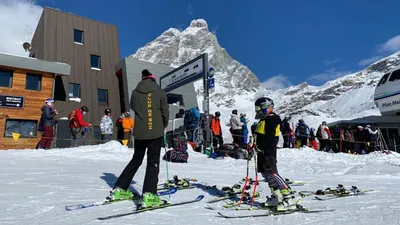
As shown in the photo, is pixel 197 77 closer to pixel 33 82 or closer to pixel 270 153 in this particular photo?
pixel 33 82

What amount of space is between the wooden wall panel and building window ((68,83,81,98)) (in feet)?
13.8

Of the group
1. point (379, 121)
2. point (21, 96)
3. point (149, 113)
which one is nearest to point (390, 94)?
point (379, 121)

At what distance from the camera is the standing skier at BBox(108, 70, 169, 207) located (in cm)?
436

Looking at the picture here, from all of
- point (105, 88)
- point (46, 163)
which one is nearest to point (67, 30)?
point (105, 88)

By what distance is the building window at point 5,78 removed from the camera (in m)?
16.5

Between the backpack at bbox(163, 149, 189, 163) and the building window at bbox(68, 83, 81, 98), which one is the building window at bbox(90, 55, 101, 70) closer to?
the building window at bbox(68, 83, 81, 98)

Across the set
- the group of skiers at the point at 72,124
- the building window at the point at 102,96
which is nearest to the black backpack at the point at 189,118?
the group of skiers at the point at 72,124

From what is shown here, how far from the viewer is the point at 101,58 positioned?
2427 centimetres

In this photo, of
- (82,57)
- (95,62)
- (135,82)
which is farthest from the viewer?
(95,62)

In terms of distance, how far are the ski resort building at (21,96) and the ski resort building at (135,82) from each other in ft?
21.3

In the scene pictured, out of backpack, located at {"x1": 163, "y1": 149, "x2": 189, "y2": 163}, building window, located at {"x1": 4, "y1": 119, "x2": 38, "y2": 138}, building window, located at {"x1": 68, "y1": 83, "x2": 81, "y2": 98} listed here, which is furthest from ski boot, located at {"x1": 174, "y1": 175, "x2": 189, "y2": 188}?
building window, located at {"x1": 68, "y1": 83, "x2": 81, "y2": 98}

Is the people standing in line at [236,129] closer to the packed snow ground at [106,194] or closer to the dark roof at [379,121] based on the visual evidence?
the packed snow ground at [106,194]

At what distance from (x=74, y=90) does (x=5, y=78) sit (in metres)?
5.55

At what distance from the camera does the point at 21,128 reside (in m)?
16.3
